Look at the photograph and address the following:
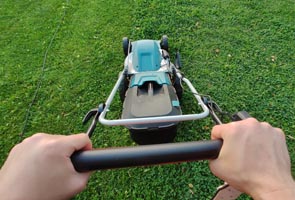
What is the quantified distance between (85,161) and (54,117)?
5.66 feet

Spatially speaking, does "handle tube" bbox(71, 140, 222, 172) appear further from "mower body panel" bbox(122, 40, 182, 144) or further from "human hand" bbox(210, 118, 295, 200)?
"mower body panel" bbox(122, 40, 182, 144)

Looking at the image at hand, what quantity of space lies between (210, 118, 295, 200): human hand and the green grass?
3.88 feet

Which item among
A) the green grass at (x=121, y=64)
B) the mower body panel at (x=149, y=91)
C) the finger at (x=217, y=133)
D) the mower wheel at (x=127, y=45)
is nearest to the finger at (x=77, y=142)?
the finger at (x=217, y=133)

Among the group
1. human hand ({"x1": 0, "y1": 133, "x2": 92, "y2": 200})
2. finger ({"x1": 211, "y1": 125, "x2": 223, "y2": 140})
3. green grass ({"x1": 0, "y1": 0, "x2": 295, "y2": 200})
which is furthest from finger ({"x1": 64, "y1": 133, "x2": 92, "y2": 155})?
green grass ({"x1": 0, "y1": 0, "x2": 295, "y2": 200})

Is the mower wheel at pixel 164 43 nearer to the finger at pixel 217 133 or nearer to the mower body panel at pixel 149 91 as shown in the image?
the mower body panel at pixel 149 91

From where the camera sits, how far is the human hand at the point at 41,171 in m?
0.61

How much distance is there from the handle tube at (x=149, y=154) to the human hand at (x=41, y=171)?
43mm

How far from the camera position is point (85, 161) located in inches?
27.7

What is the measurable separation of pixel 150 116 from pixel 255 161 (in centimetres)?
90

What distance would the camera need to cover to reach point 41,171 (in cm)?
63

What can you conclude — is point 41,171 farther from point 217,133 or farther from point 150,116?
point 150,116

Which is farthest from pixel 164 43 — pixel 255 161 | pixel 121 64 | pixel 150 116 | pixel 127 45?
pixel 255 161

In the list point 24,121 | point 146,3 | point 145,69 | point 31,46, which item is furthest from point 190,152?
point 146,3

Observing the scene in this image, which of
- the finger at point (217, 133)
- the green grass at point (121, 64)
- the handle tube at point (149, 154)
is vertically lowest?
the green grass at point (121, 64)
